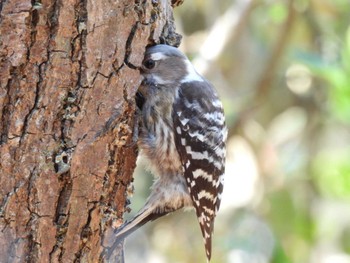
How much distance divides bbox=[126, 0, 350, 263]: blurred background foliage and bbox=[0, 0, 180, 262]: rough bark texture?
261 centimetres

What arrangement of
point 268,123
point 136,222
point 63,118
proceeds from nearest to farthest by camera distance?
point 63,118 → point 136,222 → point 268,123

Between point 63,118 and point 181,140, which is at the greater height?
point 181,140

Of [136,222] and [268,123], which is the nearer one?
[136,222]

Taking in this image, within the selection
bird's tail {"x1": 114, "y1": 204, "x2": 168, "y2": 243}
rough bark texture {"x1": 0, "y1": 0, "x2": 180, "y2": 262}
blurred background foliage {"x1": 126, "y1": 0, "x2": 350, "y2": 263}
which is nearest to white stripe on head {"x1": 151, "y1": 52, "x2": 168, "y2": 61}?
rough bark texture {"x1": 0, "y1": 0, "x2": 180, "y2": 262}

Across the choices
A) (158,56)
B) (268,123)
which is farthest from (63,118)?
(268,123)

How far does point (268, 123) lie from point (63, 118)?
14.0 ft

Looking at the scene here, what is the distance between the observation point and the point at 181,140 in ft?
11.2

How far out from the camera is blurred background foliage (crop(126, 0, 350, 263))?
18.4ft

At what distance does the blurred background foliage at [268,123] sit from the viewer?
5594 mm

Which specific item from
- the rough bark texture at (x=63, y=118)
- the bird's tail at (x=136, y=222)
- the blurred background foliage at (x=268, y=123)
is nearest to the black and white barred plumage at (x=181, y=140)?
the bird's tail at (x=136, y=222)

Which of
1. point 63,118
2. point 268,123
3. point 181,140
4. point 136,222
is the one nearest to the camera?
point 63,118

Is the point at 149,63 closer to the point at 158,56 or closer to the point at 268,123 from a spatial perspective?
the point at 158,56

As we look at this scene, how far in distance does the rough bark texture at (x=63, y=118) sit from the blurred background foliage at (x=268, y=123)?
261cm

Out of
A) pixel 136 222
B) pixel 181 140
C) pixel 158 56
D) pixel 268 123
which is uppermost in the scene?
pixel 268 123
